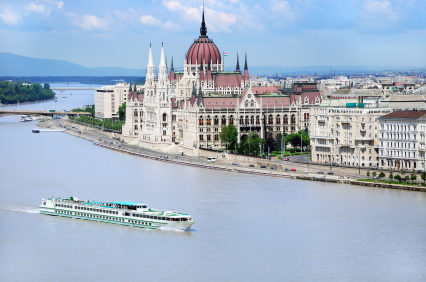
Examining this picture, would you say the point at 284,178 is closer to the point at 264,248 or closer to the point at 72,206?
the point at 72,206

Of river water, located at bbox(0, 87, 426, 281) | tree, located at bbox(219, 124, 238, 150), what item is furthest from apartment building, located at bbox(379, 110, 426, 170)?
tree, located at bbox(219, 124, 238, 150)

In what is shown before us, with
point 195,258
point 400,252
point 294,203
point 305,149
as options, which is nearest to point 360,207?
point 294,203

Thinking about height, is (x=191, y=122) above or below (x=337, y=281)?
above

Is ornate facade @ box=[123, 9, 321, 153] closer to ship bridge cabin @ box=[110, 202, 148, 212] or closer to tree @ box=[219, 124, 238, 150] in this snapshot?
tree @ box=[219, 124, 238, 150]

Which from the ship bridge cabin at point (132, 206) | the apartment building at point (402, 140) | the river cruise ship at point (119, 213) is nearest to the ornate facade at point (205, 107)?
the apartment building at point (402, 140)

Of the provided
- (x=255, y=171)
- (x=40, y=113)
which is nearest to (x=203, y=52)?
(x=255, y=171)

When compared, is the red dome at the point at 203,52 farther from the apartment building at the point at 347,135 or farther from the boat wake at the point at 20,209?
the boat wake at the point at 20,209

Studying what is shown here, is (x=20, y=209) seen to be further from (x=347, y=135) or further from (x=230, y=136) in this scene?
(x=230, y=136)
